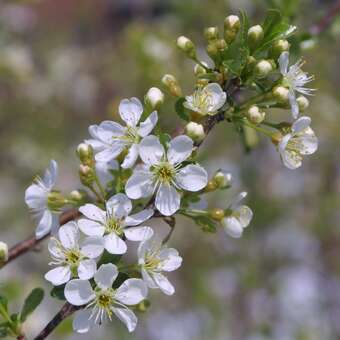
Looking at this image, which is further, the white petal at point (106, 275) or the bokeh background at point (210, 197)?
the bokeh background at point (210, 197)

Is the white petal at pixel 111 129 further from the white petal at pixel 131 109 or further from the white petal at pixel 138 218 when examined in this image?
the white petal at pixel 138 218

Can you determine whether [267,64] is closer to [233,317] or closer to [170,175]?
[170,175]

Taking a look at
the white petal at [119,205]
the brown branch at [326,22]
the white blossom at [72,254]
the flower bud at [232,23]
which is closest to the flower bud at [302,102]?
the flower bud at [232,23]

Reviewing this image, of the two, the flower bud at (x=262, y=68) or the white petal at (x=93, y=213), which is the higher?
the flower bud at (x=262, y=68)

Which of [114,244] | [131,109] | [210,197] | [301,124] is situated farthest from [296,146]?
[210,197]

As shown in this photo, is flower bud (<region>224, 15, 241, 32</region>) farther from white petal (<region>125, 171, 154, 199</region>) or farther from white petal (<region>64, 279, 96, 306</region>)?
white petal (<region>64, 279, 96, 306</region>)

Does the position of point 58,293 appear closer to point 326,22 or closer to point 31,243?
point 31,243

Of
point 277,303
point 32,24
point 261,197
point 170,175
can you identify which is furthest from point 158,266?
point 32,24
